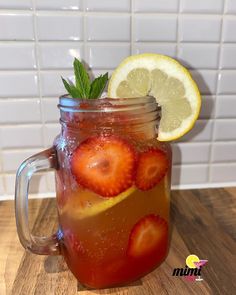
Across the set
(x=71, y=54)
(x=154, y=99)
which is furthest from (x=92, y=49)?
(x=154, y=99)

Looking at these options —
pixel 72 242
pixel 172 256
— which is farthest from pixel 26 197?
pixel 172 256

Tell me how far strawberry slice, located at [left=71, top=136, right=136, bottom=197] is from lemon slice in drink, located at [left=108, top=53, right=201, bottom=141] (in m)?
0.09

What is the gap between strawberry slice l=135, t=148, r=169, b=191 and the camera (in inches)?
15.3

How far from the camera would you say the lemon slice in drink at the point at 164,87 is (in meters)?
0.43

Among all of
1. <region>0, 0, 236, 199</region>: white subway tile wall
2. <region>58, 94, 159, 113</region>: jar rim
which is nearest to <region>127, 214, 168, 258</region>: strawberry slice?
<region>58, 94, 159, 113</region>: jar rim

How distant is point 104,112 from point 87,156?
0.06 metres

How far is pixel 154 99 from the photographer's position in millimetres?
410

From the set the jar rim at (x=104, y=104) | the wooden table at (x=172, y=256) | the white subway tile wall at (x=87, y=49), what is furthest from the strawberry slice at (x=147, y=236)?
the white subway tile wall at (x=87, y=49)

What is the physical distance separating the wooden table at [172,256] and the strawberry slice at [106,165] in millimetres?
141

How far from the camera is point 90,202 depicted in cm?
38

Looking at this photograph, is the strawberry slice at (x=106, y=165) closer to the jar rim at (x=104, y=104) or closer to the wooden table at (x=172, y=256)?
the jar rim at (x=104, y=104)

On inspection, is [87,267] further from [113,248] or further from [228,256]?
[228,256]

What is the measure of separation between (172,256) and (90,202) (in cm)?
17

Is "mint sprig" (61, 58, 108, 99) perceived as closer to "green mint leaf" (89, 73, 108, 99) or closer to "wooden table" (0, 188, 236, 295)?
"green mint leaf" (89, 73, 108, 99)
